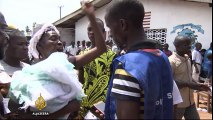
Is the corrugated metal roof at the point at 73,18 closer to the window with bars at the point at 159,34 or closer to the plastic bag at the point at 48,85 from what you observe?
the window with bars at the point at 159,34

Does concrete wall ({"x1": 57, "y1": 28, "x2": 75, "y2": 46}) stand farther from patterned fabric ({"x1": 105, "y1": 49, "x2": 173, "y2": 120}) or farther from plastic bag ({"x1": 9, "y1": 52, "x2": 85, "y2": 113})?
patterned fabric ({"x1": 105, "y1": 49, "x2": 173, "y2": 120})

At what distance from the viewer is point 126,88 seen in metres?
1.72

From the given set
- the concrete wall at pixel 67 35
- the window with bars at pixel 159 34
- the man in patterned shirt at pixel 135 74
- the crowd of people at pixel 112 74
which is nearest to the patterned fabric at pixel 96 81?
the crowd of people at pixel 112 74

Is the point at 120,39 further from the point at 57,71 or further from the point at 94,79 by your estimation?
the point at 94,79

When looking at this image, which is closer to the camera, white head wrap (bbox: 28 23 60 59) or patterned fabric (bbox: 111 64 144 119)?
patterned fabric (bbox: 111 64 144 119)

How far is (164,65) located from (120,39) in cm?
30

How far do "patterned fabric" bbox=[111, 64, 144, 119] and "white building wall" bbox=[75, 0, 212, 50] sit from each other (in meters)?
11.1

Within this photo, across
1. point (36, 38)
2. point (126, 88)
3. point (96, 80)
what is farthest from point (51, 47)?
point (126, 88)

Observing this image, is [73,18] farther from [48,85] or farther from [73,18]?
[48,85]

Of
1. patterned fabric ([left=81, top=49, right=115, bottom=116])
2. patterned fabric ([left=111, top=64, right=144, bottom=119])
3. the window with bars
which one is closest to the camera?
patterned fabric ([left=111, top=64, right=144, bottom=119])

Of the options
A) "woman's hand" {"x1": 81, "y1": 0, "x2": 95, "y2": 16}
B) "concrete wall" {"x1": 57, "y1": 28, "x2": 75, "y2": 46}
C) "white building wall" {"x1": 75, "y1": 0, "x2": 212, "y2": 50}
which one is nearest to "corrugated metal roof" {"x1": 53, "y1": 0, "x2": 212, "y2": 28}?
"concrete wall" {"x1": 57, "y1": 28, "x2": 75, "y2": 46}

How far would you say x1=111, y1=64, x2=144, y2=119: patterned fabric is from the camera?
1.72 metres

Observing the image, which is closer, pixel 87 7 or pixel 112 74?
pixel 112 74

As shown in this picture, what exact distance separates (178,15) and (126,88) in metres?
12.2
